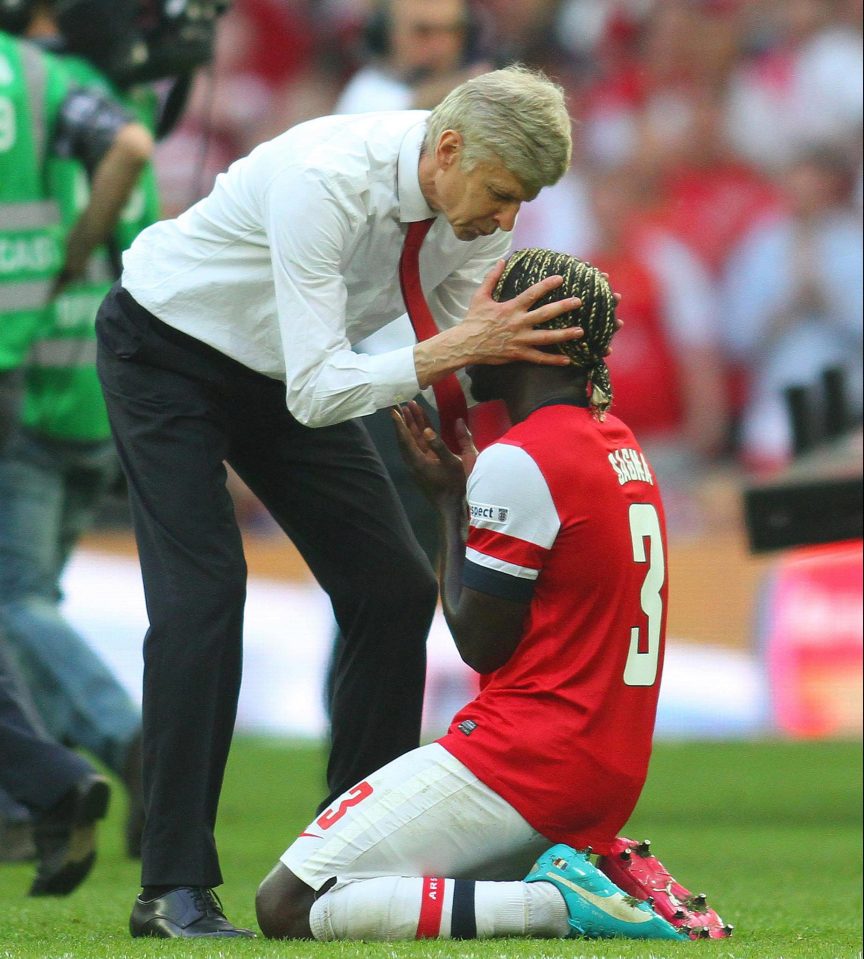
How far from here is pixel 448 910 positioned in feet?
9.32

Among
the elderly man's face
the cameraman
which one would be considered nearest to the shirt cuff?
the elderly man's face

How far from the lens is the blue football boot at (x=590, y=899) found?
9.26 feet

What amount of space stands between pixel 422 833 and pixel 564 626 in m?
0.40

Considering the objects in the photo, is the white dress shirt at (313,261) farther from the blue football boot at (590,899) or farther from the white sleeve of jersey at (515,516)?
the blue football boot at (590,899)

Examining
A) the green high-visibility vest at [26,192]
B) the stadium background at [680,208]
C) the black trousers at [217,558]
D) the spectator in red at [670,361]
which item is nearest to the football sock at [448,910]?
the black trousers at [217,558]

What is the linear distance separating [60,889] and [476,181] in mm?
1794

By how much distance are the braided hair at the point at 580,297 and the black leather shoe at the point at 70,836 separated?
143 cm

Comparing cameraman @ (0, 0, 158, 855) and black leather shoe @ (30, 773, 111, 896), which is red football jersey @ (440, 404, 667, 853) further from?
cameraman @ (0, 0, 158, 855)

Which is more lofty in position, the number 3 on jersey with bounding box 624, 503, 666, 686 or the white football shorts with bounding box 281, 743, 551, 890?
→ the number 3 on jersey with bounding box 624, 503, 666, 686

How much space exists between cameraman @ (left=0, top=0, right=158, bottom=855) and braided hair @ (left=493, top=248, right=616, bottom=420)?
1.95 m

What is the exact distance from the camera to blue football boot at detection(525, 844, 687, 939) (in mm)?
2822

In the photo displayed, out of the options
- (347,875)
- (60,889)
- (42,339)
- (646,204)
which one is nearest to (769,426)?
(646,204)

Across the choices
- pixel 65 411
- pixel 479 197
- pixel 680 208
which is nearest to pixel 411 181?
pixel 479 197

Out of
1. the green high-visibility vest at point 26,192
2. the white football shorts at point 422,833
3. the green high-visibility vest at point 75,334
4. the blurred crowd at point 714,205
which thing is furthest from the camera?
the blurred crowd at point 714,205
